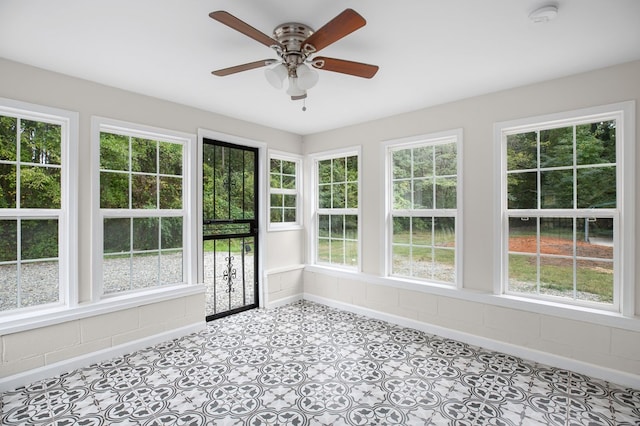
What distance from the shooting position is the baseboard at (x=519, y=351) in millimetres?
2613

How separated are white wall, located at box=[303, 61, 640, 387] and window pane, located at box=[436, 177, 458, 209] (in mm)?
158

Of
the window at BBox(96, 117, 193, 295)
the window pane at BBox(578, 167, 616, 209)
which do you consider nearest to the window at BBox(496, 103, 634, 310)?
the window pane at BBox(578, 167, 616, 209)

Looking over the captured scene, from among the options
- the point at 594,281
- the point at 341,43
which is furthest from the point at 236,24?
the point at 594,281

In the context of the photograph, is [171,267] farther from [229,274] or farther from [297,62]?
[297,62]

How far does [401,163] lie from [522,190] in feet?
4.56

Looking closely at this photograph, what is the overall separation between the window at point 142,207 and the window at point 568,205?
3.50 m

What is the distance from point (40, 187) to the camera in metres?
2.79

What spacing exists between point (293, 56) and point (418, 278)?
9.62 ft

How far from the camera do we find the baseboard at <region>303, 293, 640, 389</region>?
2613 millimetres

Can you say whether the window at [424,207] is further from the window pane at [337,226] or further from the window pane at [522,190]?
the window pane at [337,226]

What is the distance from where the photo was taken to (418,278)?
396cm

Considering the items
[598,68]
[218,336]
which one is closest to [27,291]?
[218,336]

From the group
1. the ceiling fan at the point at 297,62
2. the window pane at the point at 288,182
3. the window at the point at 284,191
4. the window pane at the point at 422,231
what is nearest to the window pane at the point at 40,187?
the ceiling fan at the point at 297,62

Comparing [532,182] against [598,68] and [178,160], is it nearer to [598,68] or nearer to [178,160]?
[598,68]
